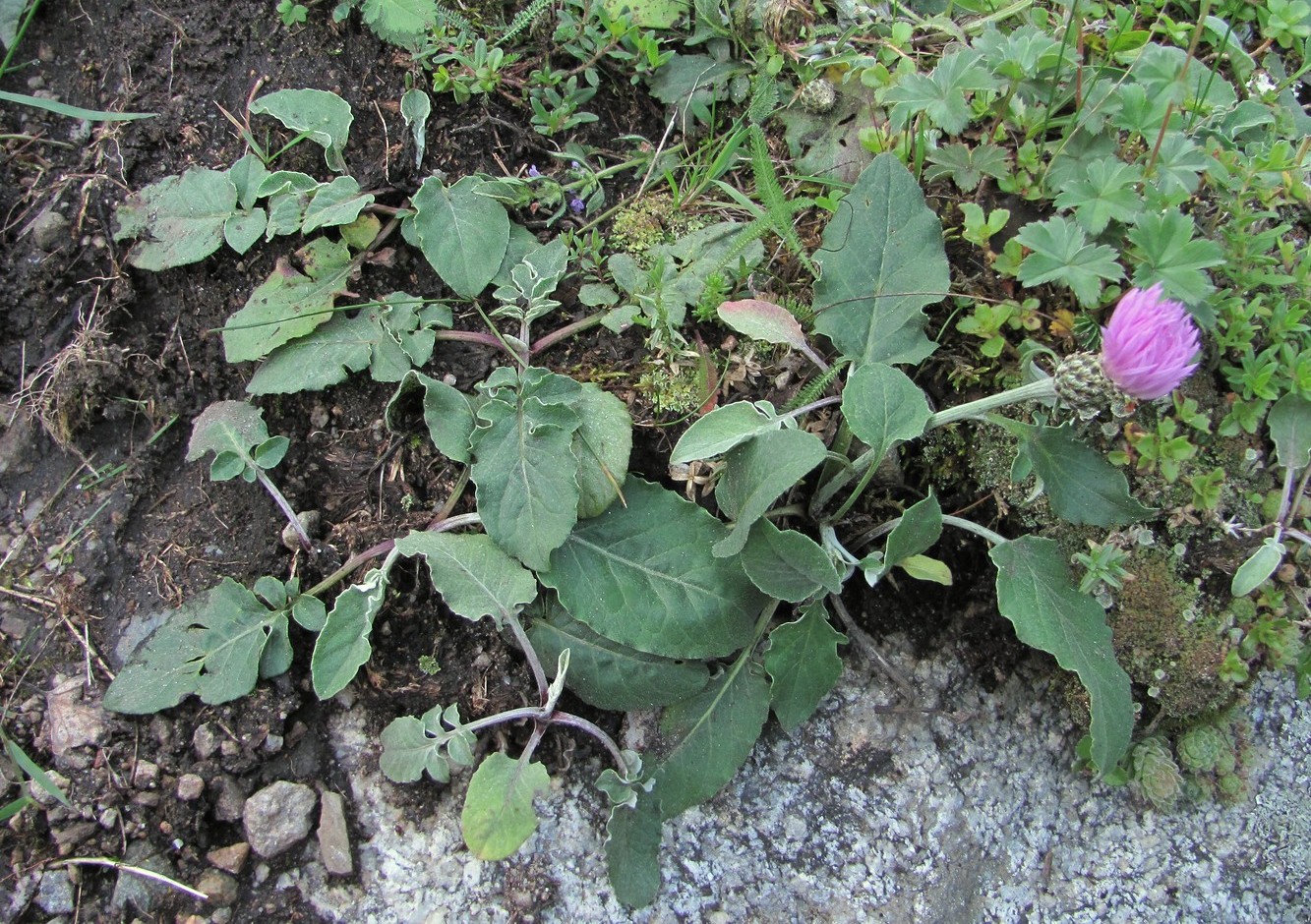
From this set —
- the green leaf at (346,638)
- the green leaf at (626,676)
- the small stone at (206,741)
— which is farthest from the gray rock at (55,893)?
the green leaf at (626,676)

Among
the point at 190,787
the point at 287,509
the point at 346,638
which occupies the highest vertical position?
the point at 287,509

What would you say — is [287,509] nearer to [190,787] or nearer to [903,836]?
[190,787]

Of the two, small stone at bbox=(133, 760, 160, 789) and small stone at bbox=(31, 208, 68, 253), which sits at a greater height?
small stone at bbox=(31, 208, 68, 253)

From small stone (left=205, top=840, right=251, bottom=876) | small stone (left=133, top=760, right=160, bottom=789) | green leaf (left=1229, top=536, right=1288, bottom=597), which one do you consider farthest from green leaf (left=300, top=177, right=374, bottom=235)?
green leaf (left=1229, top=536, right=1288, bottom=597)

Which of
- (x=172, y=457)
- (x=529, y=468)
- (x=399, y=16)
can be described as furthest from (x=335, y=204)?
(x=529, y=468)

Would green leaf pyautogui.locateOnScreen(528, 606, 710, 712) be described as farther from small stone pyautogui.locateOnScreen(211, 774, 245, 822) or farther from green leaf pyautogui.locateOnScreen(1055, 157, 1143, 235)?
green leaf pyautogui.locateOnScreen(1055, 157, 1143, 235)

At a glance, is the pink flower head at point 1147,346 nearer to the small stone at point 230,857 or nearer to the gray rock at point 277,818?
the gray rock at point 277,818

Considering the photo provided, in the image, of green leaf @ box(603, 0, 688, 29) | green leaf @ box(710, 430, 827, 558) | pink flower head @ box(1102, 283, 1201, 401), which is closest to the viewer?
pink flower head @ box(1102, 283, 1201, 401)
